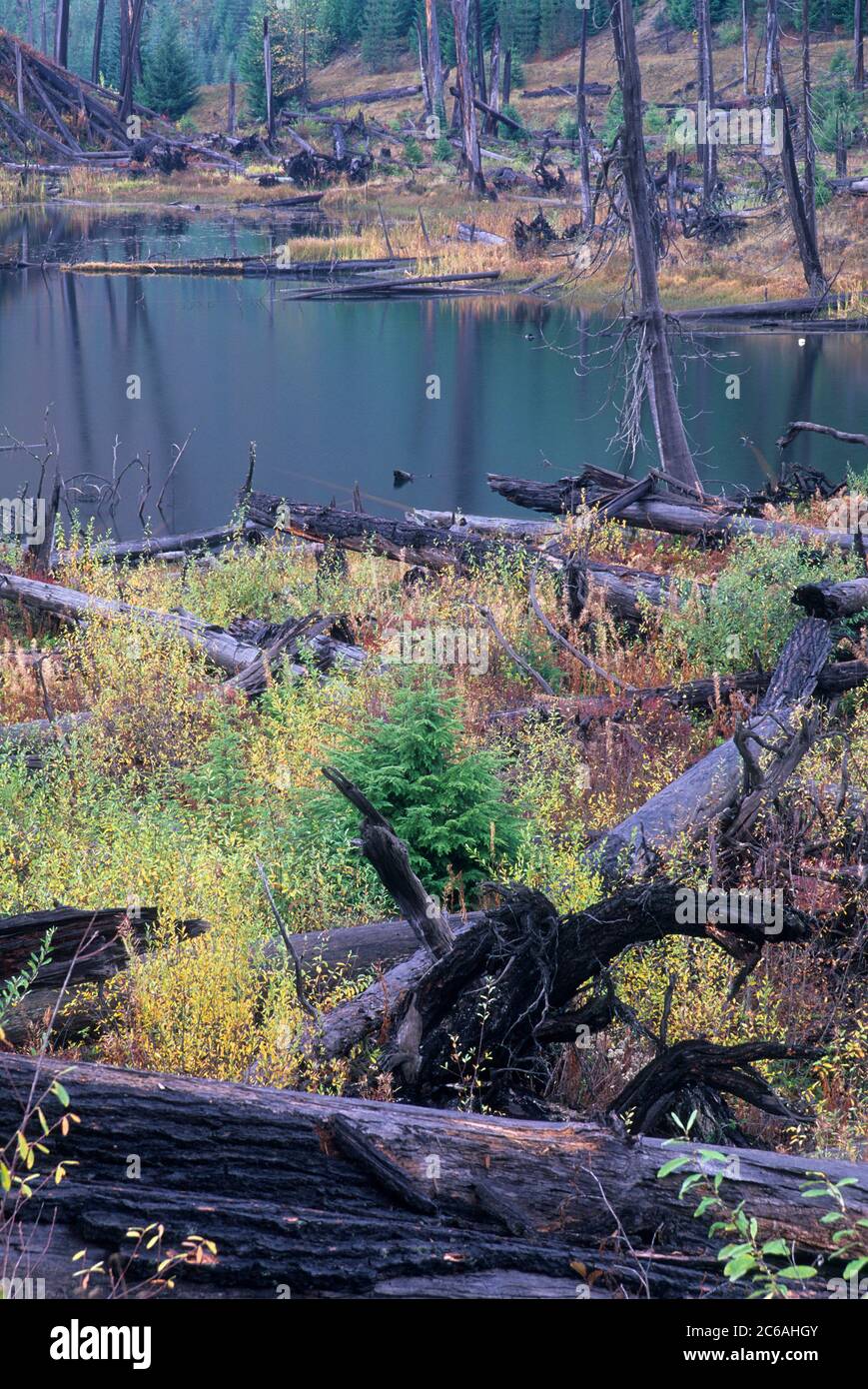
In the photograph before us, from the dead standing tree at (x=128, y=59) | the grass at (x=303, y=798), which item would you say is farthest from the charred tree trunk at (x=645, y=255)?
the dead standing tree at (x=128, y=59)

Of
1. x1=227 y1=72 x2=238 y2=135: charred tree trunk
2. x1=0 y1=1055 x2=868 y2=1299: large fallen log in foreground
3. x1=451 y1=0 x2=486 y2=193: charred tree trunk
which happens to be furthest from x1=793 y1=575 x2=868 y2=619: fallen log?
x1=227 y1=72 x2=238 y2=135: charred tree trunk

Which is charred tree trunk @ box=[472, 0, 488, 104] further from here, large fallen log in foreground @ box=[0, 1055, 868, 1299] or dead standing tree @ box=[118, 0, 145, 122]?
large fallen log in foreground @ box=[0, 1055, 868, 1299]

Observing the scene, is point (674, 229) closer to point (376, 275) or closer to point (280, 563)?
point (376, 275)

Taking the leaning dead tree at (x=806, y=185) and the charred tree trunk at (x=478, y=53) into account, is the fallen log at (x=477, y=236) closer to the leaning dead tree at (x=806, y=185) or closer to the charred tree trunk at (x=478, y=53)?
the leaning dead tree at (x=806, y=185)

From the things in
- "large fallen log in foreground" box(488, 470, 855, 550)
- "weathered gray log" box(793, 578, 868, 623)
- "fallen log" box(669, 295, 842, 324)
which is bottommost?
"weathered gray log" box(793, 578, 868, 623)

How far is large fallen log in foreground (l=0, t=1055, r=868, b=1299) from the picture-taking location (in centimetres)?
318

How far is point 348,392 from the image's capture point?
28375mm

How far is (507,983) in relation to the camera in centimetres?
470

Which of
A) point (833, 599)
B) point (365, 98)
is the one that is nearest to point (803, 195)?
point (833, 599)

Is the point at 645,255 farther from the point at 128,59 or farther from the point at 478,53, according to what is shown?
the point at 128,59

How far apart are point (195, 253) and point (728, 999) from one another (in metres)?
42.7

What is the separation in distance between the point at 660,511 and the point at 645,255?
376 cm

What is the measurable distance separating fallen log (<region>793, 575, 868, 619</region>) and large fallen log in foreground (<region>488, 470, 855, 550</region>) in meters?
2.63

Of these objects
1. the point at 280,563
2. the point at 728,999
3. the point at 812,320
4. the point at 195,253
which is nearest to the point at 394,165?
→ the point at 195,253
